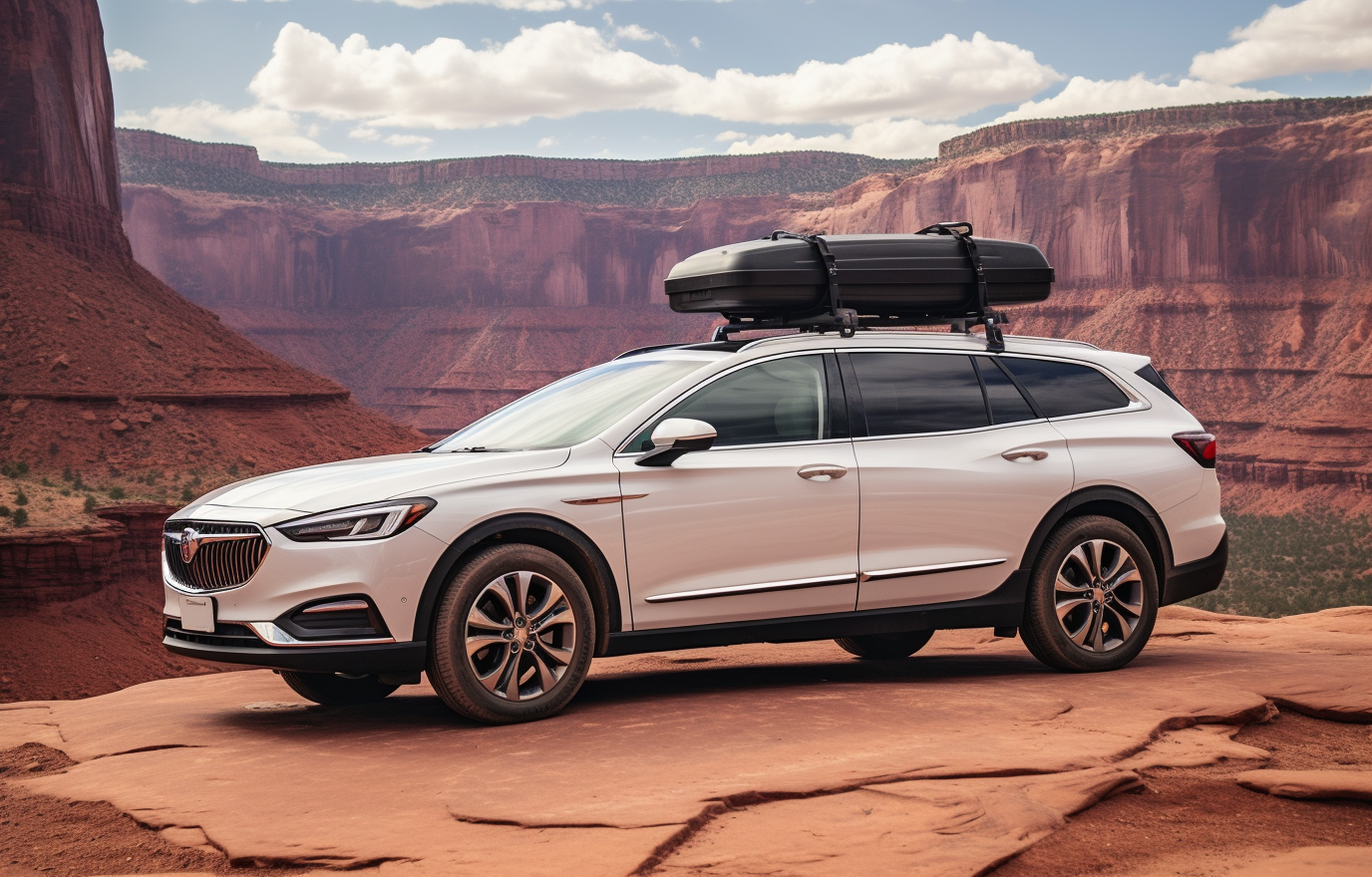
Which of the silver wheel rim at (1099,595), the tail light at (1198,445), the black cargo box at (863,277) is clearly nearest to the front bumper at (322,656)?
the black cargo box at (863,277)

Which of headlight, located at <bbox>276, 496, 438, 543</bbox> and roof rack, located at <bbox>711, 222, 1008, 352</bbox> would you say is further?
roof rack, located at <bbox>711, 222, 1008, 352</bbox>

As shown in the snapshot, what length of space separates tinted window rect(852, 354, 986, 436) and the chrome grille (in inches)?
119

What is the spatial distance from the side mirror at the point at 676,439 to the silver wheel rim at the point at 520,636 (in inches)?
29.7

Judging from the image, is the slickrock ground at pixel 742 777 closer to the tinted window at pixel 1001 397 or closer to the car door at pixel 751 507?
the car door at pixel 751 507

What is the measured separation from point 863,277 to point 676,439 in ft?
5.96

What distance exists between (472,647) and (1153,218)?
74419 mm

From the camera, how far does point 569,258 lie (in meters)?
104

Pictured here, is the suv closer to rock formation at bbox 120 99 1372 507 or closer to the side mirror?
the side mirror

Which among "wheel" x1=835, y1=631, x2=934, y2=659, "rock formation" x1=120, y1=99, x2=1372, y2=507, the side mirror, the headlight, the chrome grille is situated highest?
"rock formation" x1=120, y1=99, x2=1372, y2=507

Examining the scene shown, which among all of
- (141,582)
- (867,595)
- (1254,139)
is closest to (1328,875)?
(867,595)

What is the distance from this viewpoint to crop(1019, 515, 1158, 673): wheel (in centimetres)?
693

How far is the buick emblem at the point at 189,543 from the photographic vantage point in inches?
228

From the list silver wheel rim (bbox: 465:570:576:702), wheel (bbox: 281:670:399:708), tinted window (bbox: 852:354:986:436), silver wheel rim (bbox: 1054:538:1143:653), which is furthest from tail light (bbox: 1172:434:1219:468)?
wheel (bbox: 281:670:399:708)

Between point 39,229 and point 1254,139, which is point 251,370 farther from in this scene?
point 1254,139
